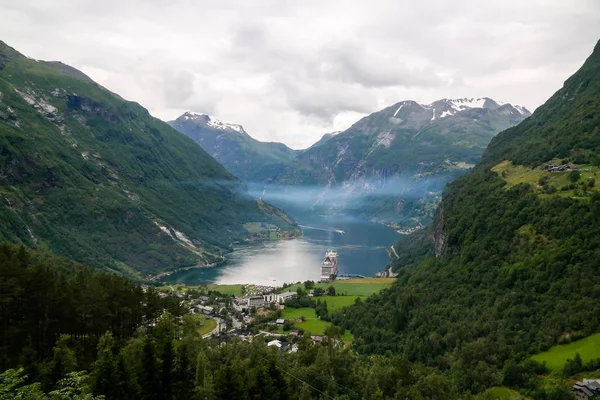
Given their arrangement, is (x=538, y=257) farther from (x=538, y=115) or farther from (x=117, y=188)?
(x=117, y=188)

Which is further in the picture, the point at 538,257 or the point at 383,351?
the point at 383,351

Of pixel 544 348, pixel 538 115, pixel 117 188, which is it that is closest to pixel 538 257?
pixel 544 348

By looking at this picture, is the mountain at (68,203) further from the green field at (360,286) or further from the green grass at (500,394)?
the green grass at (500,394)

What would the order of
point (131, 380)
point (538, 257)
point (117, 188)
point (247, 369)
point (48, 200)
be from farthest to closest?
point (117, 188) < point (48, 200) < point (538, 257) < point (247, 369) < point (131, 380)

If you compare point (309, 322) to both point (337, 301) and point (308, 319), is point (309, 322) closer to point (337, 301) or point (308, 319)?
point (308, 319)

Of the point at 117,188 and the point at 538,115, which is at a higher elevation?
the point at 538,115

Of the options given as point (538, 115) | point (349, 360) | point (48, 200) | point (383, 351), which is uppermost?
point (538, 115)

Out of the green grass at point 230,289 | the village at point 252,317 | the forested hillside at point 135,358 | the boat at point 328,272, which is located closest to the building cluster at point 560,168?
the village at point 252,317
